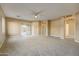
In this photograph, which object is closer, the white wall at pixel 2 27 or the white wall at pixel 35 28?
the white wall at pixel 2 27

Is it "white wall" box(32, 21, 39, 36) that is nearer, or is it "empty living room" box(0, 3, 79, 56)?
"empty living room" box(0, 3, 79, 56)

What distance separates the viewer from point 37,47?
9.82 ft

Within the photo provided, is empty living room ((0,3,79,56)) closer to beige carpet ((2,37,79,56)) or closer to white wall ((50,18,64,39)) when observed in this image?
beige carpet ((2,37,79,56))

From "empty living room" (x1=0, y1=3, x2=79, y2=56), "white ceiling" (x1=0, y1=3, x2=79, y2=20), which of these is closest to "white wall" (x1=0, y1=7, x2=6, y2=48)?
"empty living room" (x1=0, y1=3, x2=79, y2=56)

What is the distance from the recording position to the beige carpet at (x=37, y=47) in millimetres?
2803

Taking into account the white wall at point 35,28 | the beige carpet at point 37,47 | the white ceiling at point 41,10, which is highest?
the white ceiling at point 41,10

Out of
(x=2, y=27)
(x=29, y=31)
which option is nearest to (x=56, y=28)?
(x=29, y=31)

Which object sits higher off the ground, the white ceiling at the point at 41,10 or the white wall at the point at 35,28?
the white ceiling at the point at 41,10

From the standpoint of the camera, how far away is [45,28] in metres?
3.64

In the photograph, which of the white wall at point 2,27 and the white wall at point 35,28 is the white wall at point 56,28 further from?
the white wall at point 2,27

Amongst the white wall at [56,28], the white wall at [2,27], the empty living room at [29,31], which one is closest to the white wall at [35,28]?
the empty living room at [29,31]

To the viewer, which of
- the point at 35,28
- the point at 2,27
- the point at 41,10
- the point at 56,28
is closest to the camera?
the point at 41,10

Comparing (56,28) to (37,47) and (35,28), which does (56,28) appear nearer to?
(35,28)

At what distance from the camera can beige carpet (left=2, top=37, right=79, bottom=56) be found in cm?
280
